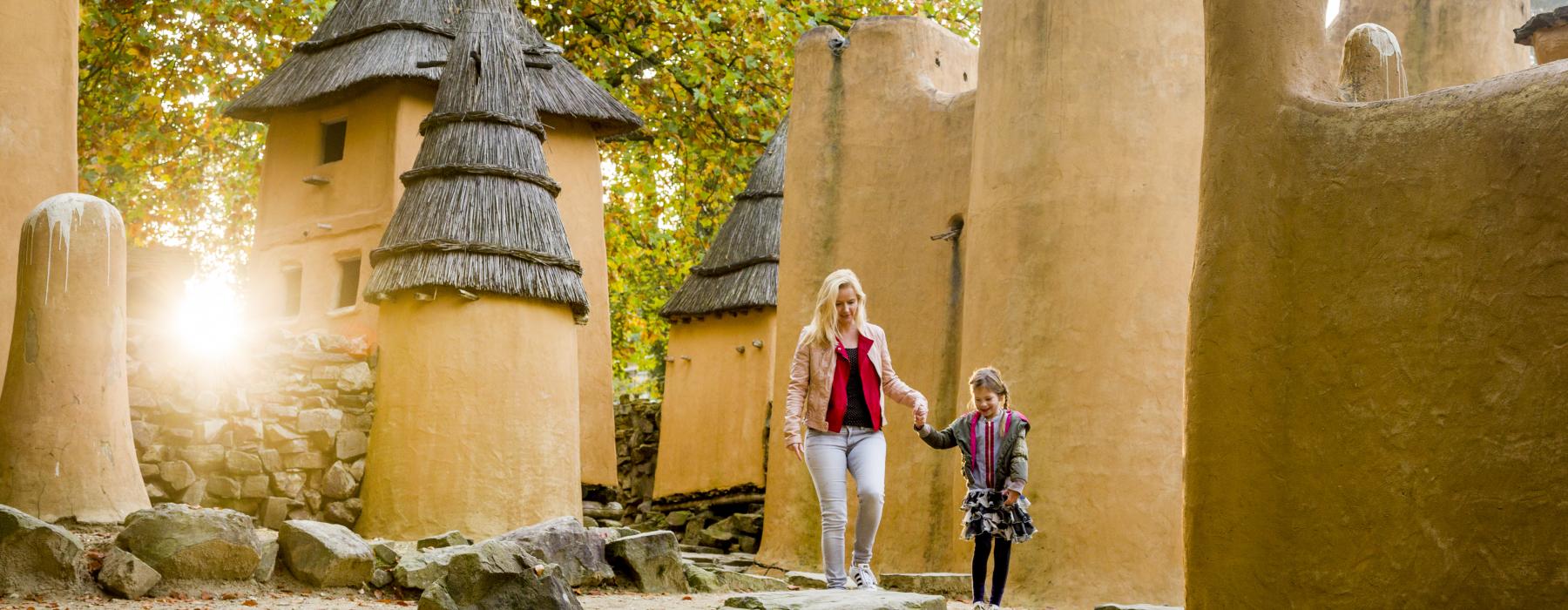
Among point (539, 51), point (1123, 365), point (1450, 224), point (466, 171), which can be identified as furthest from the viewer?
point (539, 51)

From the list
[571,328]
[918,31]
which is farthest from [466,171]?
[918,31]

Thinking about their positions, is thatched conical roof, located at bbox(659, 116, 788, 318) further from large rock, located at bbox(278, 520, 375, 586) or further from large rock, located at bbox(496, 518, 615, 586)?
large rock, located at bbox(278, 520, 375, 586)

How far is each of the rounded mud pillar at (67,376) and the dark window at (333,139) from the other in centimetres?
759

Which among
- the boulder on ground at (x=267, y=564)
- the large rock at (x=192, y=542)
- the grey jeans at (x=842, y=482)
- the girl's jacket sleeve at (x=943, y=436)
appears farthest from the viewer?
the boulder on ground at (x=267, y=564)

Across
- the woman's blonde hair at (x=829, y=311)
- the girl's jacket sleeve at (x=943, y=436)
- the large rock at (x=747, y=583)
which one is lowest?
the large rock at (x=747, y=583)

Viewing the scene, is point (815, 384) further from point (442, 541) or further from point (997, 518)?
point (442, 541)

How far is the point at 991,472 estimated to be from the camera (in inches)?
306

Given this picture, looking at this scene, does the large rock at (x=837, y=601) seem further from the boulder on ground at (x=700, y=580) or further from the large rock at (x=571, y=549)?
the boulder on ground at (x=700, y=580)

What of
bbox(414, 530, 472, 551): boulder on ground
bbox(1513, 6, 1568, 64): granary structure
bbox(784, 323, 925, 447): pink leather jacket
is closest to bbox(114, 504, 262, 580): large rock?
bbox(414, 530, 472, 551): boulder on ground

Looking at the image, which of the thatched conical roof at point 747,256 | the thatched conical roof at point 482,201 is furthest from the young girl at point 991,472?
the thatched conical roof at point 747,256

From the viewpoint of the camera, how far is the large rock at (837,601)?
625cm

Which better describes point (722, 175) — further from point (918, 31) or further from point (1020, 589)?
point (1020, 589)

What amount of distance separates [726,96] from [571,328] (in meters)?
8.90

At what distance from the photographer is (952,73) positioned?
13.2 meters
